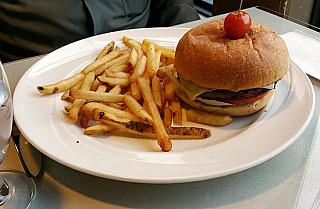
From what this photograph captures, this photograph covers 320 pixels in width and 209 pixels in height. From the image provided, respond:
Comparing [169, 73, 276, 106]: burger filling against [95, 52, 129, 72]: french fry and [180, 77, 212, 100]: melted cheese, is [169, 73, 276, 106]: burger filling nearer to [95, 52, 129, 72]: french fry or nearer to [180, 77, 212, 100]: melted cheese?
[180, 77, 212, 100]: melted cheese

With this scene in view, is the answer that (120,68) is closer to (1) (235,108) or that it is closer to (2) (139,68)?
(2) (139,68)

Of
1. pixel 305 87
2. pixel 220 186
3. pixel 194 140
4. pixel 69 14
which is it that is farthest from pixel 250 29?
pixel 69 14

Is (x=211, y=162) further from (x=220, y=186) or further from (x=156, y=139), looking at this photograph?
(x=156, y=139)

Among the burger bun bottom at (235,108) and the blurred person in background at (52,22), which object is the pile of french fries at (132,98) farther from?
the blurred person in background at (52,22)

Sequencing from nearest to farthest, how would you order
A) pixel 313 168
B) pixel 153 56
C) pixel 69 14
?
pixel 313 168 < pixel 153 56 < pixel 69 14

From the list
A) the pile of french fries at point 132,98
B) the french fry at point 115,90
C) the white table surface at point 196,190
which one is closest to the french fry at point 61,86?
the pile of french fries at point 132,98

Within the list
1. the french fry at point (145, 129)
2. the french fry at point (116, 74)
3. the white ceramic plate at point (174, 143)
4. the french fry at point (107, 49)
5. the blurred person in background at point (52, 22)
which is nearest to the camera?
the white ceramic plate at point (174, 143)
